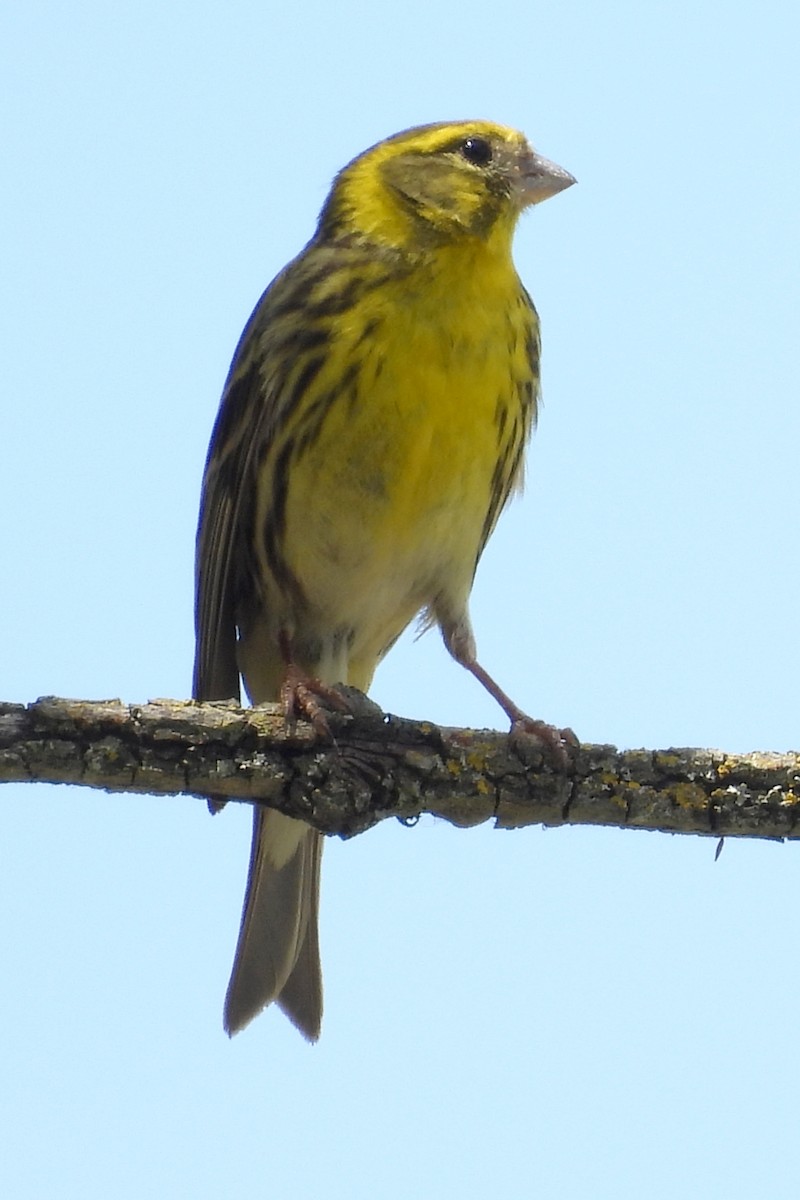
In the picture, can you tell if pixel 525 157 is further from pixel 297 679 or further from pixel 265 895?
pixel 265 895

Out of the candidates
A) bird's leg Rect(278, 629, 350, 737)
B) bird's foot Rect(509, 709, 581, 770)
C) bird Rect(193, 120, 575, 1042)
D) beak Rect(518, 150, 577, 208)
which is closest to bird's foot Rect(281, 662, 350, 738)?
bird's leg Rect(278, 629, 350, 737)

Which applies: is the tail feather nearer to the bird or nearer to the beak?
the bird

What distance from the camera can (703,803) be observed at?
3.76 metres

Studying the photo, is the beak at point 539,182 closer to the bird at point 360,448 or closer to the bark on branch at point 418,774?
the bird at point 360,448

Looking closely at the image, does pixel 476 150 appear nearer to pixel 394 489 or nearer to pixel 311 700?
pixel 394 489

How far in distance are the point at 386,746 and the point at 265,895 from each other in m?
1.58

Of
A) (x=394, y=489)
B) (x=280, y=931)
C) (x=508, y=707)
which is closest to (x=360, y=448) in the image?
(x=394, y=489)

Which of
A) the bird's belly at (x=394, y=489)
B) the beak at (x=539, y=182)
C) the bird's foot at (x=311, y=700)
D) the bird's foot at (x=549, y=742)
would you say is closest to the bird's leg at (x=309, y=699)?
the bird's foot at (x=311, y=700)

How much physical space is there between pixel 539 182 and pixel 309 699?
2.11 metres

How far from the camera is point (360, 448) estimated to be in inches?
179

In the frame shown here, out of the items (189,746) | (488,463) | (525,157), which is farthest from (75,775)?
(525,157)

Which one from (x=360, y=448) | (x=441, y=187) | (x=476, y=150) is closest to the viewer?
(x=360, y=448)

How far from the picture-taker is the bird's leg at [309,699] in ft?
12.1

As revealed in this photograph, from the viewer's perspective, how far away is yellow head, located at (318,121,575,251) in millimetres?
4910
